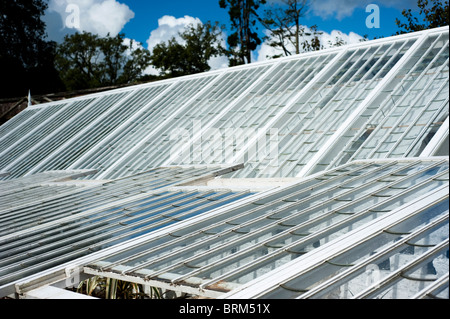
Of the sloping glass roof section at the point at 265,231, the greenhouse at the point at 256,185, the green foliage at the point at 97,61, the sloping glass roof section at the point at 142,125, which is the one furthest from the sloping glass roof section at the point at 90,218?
the green foliage at the point at 97,61

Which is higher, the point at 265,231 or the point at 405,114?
the point at 405,114

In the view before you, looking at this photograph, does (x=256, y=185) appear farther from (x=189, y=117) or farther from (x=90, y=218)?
(x=189, y=117)

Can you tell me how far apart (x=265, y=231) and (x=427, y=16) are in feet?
85.5

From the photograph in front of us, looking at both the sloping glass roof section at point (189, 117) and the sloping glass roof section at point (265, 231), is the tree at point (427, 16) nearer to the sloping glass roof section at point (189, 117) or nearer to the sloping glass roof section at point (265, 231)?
the sloping glass roof section at point (189, 117)

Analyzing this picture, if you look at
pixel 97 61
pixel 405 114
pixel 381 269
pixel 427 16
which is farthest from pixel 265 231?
pixel 97 61

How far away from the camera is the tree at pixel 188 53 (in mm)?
44250

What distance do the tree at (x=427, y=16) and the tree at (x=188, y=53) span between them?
17988mm

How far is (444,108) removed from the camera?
794cm

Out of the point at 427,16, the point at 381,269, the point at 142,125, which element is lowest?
the point at 381,269

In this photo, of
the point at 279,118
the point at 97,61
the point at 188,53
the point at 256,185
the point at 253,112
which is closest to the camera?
the point at 256,185

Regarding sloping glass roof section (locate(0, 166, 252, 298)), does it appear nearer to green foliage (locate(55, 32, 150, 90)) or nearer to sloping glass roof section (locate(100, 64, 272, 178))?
sloping glass roof section (locate(100, 64, 272, 178))

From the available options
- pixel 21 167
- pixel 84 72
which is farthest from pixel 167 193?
pixel 84 72

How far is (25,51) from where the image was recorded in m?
48.1
